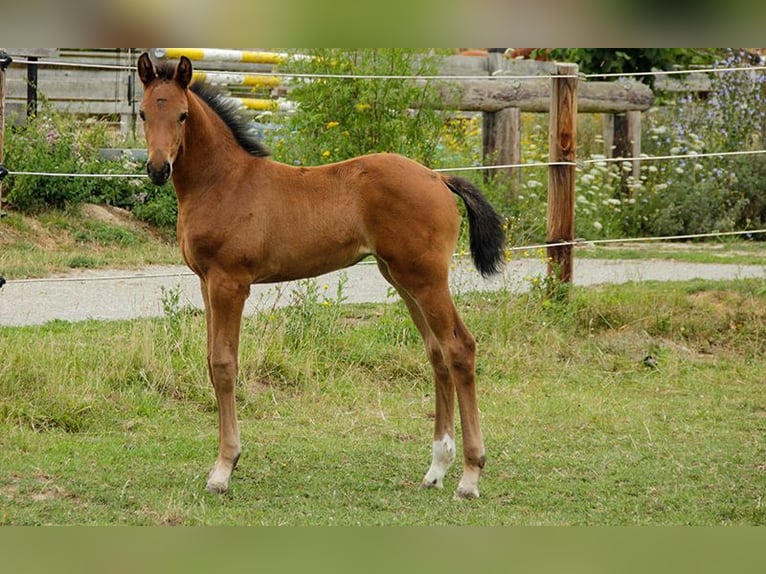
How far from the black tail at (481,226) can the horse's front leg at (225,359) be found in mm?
1218

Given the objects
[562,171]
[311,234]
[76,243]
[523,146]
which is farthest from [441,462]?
[523,146]

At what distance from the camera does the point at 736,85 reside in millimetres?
13836

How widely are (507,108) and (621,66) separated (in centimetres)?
150

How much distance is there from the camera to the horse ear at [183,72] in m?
4.67

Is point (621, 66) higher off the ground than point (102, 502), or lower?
higher

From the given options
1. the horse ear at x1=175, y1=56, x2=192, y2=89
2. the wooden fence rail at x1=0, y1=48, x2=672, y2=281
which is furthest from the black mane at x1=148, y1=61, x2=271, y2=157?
the wooden fence rail at x1=0, y1=48, x2=672, y2=281

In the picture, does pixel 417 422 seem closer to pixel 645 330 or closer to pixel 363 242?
pixel 363 242

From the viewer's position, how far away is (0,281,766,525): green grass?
15.6ft

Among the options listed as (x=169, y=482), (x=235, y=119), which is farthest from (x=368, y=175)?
(x=169, y=482)

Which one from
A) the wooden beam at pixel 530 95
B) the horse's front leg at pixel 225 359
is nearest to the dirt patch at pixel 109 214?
the wooden beam at pixel 530 95

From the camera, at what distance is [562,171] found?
828 cm

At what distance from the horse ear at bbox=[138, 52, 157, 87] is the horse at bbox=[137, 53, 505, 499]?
82mm

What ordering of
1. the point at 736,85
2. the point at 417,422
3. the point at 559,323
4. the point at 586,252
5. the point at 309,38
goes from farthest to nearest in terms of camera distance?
the point at 736,85
the point at 586,252
the point at 559,323
the point at 417,422
the point at 309,38

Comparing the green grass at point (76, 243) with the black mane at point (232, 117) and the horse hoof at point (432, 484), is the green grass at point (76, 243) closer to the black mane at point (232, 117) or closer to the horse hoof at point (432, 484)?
the black mane at point (232, 117)
